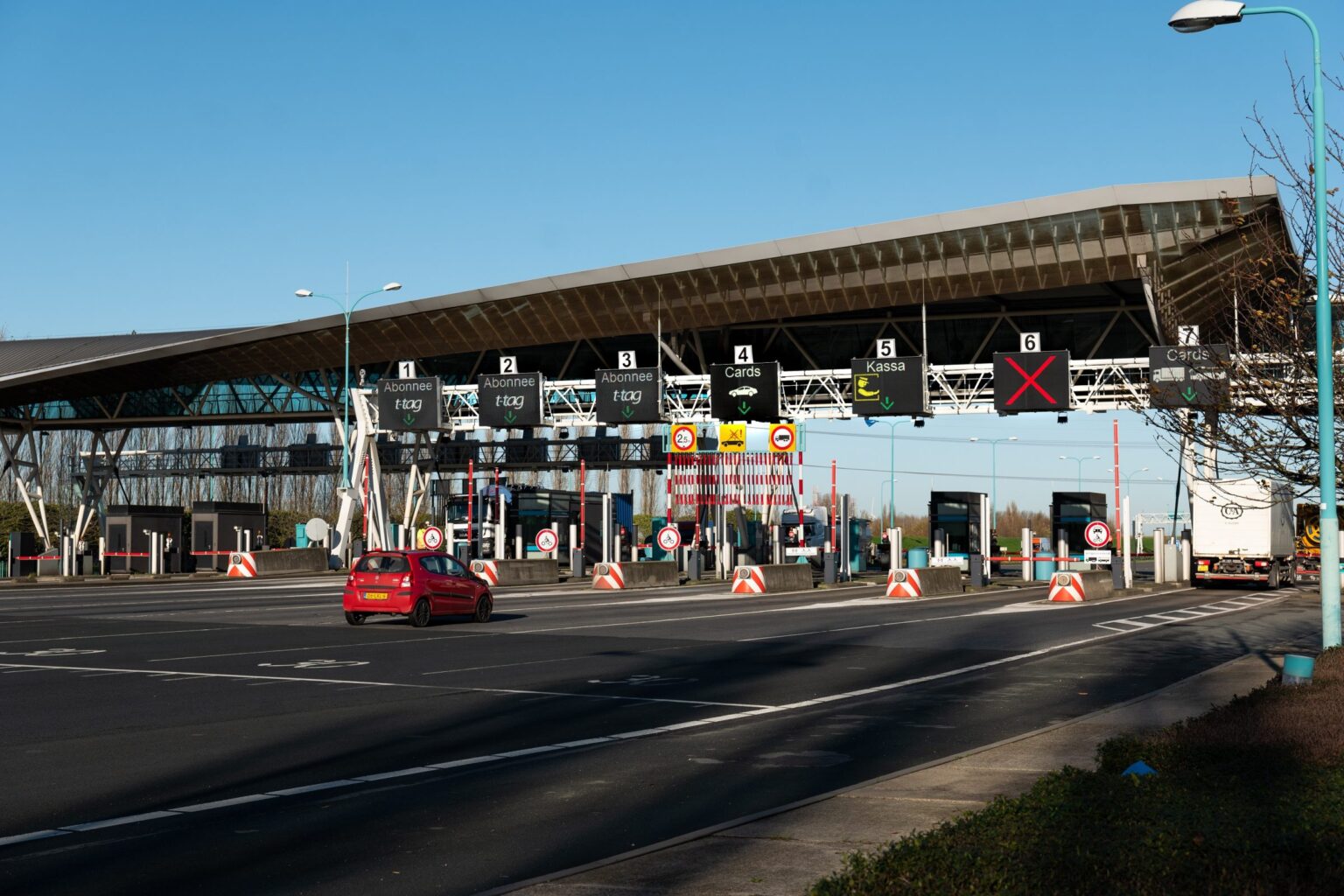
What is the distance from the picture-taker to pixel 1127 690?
16.5 meters

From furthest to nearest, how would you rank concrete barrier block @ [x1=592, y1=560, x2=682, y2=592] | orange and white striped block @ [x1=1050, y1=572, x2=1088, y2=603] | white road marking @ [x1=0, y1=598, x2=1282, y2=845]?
concrete barrier block @ [x1=592, y1=560, x2=682, y2=592]
orange and white striped block @ [x1=1050, y1=572, x2=1088, y2=603]
white road marking @ [x1=0, y1=598, x2=1282, y2=845]

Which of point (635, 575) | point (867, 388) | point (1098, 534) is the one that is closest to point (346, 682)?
point (635, 575)

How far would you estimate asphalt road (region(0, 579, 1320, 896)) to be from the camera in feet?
25.7

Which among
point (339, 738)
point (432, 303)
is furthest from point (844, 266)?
point (339, 738)

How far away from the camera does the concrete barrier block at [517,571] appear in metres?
46.6

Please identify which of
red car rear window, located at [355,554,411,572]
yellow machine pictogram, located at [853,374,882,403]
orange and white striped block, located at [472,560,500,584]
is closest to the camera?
red car rear window, located at [355,554,411,572]

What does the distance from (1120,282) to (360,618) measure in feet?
112

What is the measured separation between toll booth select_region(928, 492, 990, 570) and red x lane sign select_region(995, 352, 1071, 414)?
1155cm

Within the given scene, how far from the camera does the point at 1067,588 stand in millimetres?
38094

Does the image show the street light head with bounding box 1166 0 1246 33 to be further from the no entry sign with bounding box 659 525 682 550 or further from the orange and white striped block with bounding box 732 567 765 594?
the no entry sign with bounding box 659 525 682 550

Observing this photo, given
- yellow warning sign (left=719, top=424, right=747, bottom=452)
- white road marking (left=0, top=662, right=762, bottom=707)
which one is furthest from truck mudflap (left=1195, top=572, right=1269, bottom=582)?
white road marking (left=0, top=662, right=762, bottom=707)

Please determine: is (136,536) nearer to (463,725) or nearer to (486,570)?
(486,570)

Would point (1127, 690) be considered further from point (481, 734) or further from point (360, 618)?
point (360, 618)

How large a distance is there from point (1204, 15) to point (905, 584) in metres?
27.4
